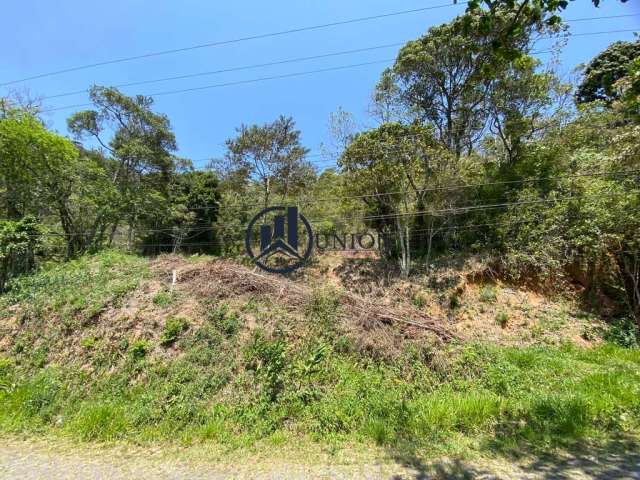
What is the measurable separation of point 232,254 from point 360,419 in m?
13.2

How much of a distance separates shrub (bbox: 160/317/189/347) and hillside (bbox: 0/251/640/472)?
0.08 ft

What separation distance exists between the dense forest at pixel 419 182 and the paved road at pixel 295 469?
23.8 feet

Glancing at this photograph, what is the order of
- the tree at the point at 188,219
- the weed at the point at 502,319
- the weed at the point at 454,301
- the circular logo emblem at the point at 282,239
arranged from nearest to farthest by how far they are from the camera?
the weed at the point at 502,319, the weed at the point at 454,301, the circular logo emblem at the point at 282,239, the tree at the point at 188,219

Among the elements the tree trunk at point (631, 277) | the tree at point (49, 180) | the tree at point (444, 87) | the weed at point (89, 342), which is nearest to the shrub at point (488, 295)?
the tree trunk at point (631, 277)

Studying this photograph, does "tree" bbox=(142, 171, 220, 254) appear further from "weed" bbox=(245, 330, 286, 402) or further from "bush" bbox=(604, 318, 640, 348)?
"bush" bbox=(604, 318, 640, 348)

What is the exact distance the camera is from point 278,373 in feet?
14.3

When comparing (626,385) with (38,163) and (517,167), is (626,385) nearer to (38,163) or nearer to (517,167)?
(517,167)

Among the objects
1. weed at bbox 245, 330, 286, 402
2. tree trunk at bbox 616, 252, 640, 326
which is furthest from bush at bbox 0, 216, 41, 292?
tree trunk at bbox 616, 252, 640, 326

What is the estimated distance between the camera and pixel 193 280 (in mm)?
6680

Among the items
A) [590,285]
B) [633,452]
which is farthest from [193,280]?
[590,285]

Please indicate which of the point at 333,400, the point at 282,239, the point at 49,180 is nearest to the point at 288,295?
the point at 333,400

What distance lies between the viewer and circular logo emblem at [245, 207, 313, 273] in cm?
1290

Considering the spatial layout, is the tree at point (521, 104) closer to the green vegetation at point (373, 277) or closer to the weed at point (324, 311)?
the green vegetation at point (373, 277)

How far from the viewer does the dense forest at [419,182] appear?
8383 mm
